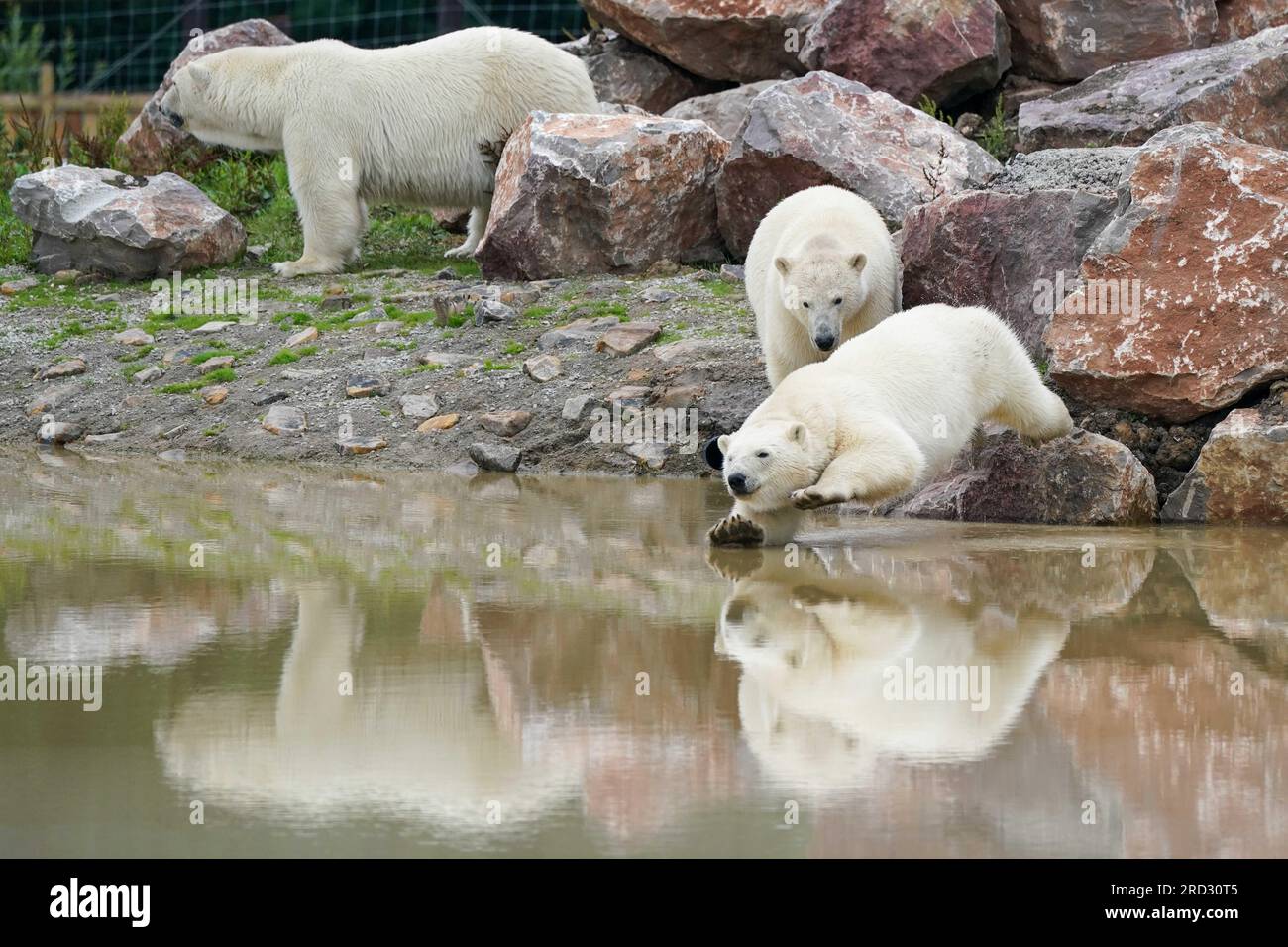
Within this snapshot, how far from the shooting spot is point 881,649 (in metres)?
3.64

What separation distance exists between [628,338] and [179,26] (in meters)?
11.9

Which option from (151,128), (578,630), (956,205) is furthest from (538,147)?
(578,630)

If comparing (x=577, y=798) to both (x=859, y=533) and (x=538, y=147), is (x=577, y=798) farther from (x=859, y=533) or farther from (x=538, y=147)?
(x=538, y=147)

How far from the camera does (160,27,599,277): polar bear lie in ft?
33.0

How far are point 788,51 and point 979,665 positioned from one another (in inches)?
332

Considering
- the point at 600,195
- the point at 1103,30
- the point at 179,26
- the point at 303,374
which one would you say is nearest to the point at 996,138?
the point at 1103,30

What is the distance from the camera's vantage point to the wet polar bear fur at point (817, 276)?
21.1 ft

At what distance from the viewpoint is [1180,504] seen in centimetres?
576

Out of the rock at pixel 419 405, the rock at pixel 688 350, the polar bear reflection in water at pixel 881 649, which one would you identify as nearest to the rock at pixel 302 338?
the rock at pixel 419 405

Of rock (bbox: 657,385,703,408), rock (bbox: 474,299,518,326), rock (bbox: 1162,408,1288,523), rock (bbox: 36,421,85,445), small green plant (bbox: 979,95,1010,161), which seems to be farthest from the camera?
small green plant (bbox: 979,95,1010,161)

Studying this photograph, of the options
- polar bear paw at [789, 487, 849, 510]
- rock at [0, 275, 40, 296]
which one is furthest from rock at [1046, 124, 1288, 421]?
rock at [0, 275, 40, 296]

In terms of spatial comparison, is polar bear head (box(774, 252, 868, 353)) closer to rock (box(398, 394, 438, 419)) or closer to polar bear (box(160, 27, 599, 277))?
rock (box(398, 394, 438, 419))

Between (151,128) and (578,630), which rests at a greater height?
(151,128)

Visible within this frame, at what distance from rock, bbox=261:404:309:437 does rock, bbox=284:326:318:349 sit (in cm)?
Result: 79
